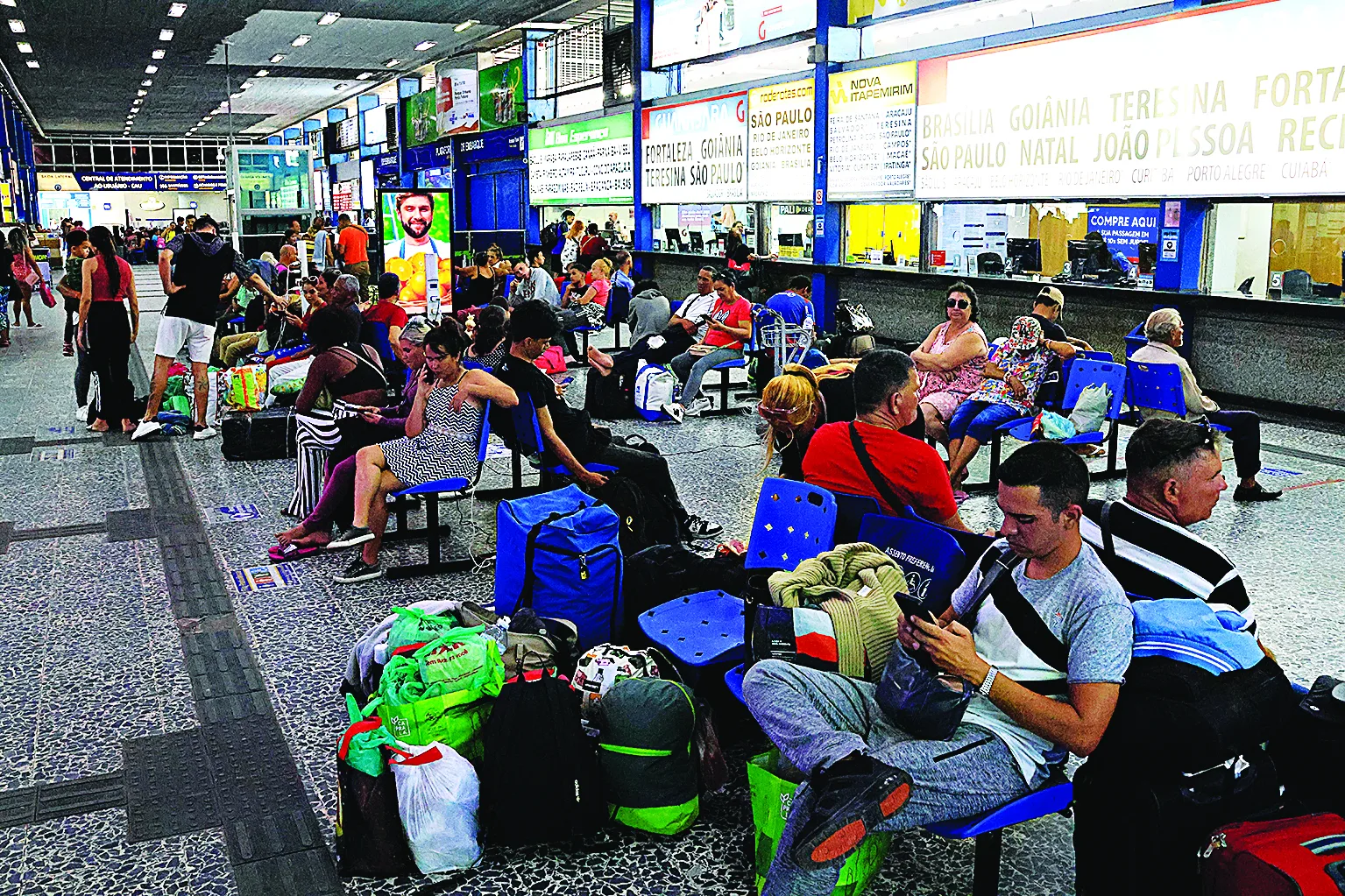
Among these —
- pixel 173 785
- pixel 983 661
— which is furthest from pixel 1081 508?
pixel 173 785

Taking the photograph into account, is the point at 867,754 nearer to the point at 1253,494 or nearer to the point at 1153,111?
the point at 1253,494

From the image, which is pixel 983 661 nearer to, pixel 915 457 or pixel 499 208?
pixel 915 457

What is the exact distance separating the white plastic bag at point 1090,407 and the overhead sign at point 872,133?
6.65 metres

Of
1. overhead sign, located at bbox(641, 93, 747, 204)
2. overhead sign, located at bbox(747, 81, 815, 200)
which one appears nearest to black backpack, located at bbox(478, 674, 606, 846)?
overhead sign, located at bbox(747, 81, 815, 200)

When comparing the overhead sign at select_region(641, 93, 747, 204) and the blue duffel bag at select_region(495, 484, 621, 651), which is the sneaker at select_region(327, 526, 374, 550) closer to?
the blue duffel bag at select_region(495, 484, 621, 651)

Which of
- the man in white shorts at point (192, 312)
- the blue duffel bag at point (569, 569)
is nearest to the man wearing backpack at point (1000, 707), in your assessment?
the blue duffel bag at point (569, 569)

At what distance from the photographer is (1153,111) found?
32.9 ft

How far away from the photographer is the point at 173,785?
133 inches

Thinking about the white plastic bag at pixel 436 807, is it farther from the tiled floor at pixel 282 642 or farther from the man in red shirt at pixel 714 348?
the man in red shirt at pixel 714 348

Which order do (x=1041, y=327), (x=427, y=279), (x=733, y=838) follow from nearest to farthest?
1. (x=733, y=838)
2. (x=1041, y=327)
3. (x=427, y=279)

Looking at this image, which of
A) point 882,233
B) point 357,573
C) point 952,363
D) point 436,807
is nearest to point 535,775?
point 436,807

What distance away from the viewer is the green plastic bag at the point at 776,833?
258cm

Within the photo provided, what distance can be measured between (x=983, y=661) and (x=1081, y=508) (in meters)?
0.40

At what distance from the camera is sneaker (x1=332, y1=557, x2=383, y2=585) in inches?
208
